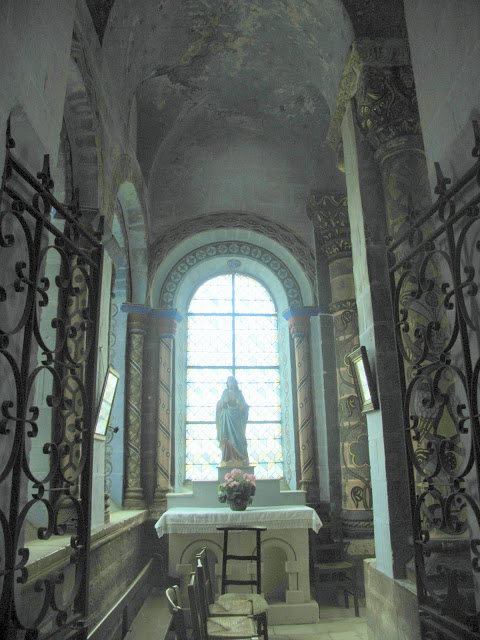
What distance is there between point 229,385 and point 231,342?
1205mm

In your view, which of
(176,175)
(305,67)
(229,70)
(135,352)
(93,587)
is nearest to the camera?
(93,587)

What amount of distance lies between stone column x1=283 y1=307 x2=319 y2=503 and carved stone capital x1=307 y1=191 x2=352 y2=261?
1.05 meters

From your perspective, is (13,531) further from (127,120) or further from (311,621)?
(127,120)

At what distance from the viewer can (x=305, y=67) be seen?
6613 mm

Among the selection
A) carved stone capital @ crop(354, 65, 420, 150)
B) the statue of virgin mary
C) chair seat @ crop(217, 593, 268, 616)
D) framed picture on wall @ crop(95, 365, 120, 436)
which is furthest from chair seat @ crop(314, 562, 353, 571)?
carved stone capital @ crop(354, 65, 420, 150)

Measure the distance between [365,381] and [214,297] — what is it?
529 cm

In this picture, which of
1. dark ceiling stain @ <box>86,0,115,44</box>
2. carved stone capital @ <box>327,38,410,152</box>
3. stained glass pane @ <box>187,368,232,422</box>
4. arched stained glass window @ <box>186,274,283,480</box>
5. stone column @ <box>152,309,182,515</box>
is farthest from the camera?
stained glass pane @ <box>187,368,232,422</box>

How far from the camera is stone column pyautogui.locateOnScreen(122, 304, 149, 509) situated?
7.80 meters

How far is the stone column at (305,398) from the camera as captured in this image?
8.04 metres

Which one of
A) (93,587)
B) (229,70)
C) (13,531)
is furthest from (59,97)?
(229,70)

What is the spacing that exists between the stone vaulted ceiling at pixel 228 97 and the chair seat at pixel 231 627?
5.02 meters

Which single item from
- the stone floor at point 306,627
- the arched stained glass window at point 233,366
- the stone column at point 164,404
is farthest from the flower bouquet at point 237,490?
the arched stained glass window at point 233,366

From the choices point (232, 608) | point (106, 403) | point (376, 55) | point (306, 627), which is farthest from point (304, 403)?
point (376, 55)

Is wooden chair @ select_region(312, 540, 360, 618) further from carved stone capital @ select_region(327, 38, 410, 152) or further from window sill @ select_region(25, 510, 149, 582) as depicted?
carved stone capital @ select_region(327, 38, 410, 152)
